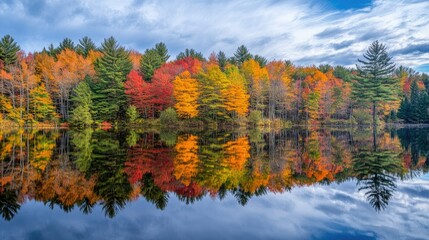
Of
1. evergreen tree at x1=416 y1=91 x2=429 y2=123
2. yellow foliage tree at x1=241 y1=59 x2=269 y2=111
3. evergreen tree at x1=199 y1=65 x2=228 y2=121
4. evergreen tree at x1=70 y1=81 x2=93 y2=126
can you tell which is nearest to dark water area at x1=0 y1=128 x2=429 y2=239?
evergreen tree at x1=70 y1=81 x2=93 y2=126

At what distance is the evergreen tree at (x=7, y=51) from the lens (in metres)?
56.1

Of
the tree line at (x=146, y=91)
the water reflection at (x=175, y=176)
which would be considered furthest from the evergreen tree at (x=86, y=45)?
the water reflection at (x=175, y=176)

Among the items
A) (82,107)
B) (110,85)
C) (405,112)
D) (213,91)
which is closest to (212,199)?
(213,91)

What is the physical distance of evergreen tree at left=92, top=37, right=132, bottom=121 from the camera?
184 ft

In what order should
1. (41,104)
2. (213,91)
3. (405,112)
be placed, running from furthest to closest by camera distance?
(405,112) < (41,104) < (213,91)

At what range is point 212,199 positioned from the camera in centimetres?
912

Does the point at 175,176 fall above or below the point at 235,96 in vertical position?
below

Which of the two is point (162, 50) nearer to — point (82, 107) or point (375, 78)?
point (82, 107)

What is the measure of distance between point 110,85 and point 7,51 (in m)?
17.5

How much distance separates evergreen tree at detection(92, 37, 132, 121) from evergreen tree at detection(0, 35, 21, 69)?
13.4 m

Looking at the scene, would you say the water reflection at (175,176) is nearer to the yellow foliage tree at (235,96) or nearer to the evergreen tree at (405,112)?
the yellow foliage tree at (235,96)

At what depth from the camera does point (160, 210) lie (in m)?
8.10

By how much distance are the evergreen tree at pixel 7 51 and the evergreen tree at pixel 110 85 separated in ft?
43.8

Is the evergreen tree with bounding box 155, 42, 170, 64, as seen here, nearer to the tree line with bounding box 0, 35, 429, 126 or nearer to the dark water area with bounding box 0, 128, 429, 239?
the tree line with bounding box 0, 35, 429, 126
